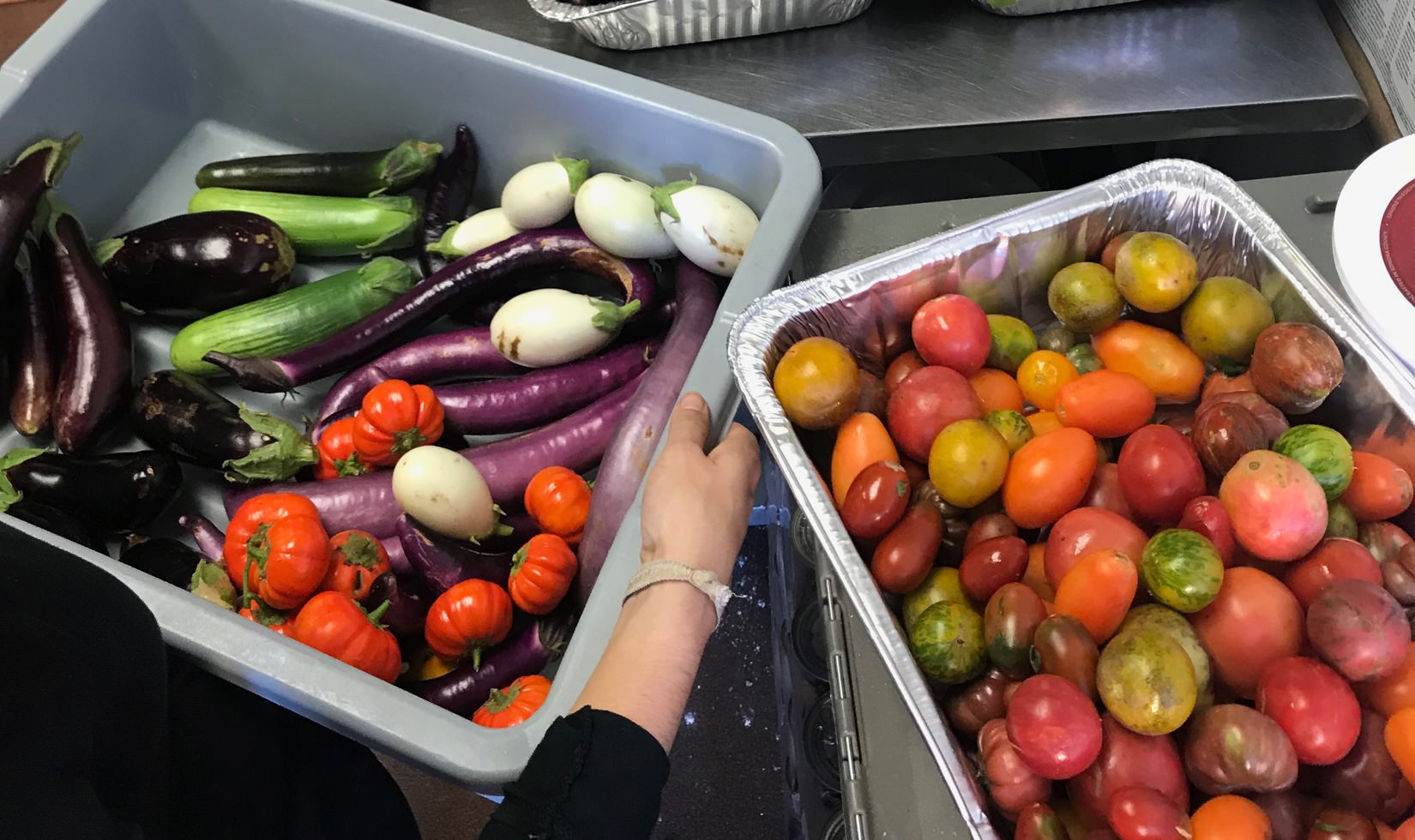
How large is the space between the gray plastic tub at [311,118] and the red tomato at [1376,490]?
454mm

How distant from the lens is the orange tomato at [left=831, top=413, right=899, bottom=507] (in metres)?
0.68

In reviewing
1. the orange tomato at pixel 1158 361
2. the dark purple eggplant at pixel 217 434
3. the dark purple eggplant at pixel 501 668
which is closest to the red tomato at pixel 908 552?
the orange tomato at pixel 1158 361

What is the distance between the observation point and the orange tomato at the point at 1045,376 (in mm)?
703

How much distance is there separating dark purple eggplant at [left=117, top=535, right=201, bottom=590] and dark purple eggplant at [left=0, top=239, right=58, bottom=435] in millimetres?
180

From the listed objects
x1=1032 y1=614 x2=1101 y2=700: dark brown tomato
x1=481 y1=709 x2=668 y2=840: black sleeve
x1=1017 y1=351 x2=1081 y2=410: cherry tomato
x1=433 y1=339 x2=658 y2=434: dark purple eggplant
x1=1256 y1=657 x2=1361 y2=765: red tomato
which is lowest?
x1=433 y1=339 x2=658 y2=434: dark purple eggplant

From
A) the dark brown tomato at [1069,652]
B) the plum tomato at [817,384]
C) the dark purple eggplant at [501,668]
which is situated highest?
the plum tomato at [817,384]

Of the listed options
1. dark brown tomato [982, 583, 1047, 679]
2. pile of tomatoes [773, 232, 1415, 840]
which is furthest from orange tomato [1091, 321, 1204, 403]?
dark brown tomato [982, 583, 1047, 679]

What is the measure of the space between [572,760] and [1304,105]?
991 millimetres

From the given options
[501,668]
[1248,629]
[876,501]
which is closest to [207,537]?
[501,668]

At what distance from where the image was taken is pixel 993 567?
0.61 m

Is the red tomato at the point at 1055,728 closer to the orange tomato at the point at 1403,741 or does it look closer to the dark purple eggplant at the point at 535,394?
the orange tomato at the point at 1403,741

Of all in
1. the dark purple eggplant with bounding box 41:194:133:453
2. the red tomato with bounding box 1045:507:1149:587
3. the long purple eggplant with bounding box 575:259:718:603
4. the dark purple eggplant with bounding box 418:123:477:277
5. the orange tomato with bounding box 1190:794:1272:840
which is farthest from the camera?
the dark purple eggplant with bounding box 418:123:477:277

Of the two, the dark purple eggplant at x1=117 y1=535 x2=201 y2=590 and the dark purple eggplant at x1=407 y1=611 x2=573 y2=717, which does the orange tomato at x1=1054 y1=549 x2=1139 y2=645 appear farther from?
the dark purple eggplant at x1=117 y1=535 x2=201 y2=590

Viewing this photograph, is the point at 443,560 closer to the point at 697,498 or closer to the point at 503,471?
the point at 503,471
